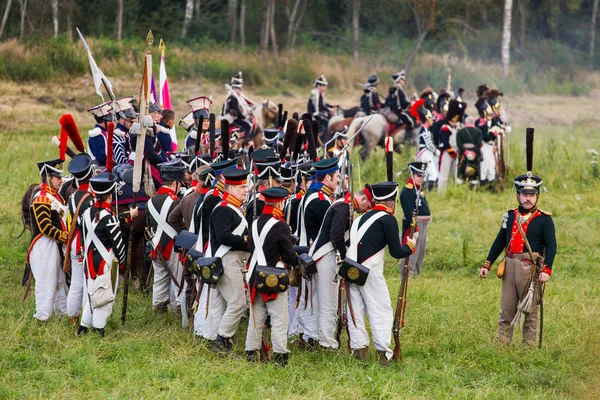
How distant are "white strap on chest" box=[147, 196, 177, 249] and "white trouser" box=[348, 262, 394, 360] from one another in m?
2.40

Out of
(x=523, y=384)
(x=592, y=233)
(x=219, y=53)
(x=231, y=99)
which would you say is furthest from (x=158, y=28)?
(x=523, y=384)

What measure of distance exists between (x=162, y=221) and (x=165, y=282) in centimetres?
69

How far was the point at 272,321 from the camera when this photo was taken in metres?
8.66

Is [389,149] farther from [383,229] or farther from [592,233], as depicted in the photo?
[592,233]

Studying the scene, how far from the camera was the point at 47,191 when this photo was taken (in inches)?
394

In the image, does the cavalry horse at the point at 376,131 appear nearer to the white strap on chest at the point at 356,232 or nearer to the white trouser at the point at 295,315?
the white trouser at the point at 295,315

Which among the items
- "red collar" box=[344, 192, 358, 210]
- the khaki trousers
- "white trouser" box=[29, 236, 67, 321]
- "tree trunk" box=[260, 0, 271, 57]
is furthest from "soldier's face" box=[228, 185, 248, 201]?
"tree trunk" box=[260, 0, 271, 57]

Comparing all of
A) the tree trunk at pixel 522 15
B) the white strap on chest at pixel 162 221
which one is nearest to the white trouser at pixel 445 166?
the white strap on chest at pixel 162 221

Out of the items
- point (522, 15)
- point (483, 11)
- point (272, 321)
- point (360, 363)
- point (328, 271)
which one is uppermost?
point (483, 11)

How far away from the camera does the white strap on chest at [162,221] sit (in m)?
10.3

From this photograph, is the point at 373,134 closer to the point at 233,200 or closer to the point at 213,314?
the point at 213,314

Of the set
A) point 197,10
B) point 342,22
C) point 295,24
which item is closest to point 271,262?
point 197,10

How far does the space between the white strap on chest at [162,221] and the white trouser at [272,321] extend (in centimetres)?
198

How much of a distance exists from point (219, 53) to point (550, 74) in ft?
43.7
